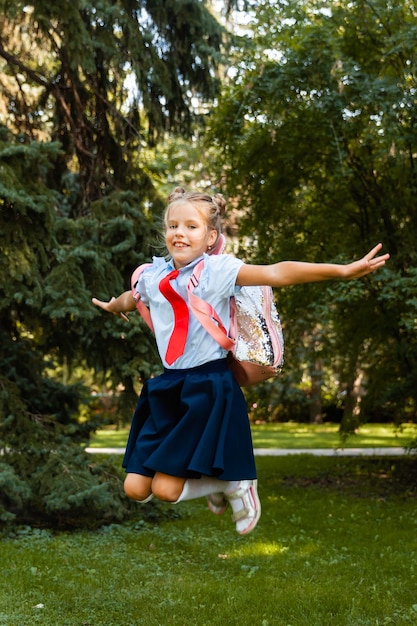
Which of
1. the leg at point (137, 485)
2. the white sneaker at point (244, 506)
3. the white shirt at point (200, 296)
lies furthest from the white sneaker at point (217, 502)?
the white shirt at point (200, 296)

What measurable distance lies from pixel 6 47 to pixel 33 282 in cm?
341

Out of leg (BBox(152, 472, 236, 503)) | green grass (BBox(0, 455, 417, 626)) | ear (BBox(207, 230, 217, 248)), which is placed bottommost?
green grass (BBox(0, 455, 417, 626))

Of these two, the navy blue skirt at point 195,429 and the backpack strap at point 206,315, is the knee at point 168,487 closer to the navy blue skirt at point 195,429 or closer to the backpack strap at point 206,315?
the navy blue skirt at point 195,429

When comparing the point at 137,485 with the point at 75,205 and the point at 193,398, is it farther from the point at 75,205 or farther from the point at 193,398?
the point at 75,205

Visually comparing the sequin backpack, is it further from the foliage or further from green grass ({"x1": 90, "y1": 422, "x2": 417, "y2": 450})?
green grass ({"x1": 90, "y1": 422, "x2": 417, "y2": 450})

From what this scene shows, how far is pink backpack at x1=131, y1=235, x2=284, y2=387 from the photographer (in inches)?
146

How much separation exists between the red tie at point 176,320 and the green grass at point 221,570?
2.29m

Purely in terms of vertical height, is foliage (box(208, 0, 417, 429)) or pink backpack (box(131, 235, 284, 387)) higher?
foliage (box(208, 0, 417, 429))

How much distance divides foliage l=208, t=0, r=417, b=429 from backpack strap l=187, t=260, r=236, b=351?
177 inches

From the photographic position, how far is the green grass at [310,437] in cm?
1662

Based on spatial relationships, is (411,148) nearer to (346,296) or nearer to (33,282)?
(346,296)

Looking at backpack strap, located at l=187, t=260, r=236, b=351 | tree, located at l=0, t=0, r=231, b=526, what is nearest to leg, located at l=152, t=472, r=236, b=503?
backpack strap, located at l=187, t=260, r=236, b=351

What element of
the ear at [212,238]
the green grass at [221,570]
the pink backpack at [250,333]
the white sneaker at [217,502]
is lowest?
the green grass at [221,570]

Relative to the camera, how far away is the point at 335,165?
978cm
